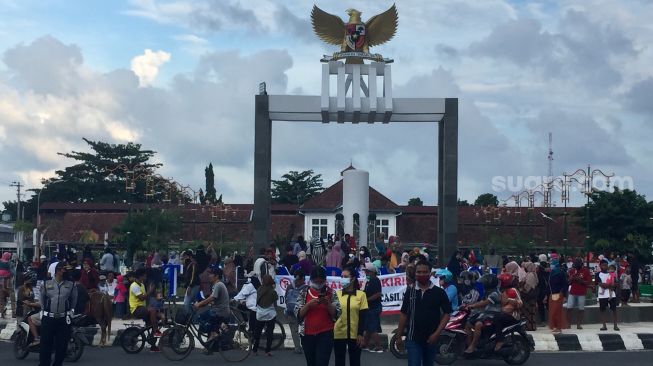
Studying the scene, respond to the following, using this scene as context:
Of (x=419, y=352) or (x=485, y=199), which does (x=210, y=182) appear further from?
(x=419, y=352)

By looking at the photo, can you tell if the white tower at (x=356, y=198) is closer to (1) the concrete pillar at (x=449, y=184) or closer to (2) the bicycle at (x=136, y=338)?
(1) the concrete pillar at (x=449, y=184)

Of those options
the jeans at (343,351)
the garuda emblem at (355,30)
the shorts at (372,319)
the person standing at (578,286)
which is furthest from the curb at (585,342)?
the garuda emblem at (355,30)

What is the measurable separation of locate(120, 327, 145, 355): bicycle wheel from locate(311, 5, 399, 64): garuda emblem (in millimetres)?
14665

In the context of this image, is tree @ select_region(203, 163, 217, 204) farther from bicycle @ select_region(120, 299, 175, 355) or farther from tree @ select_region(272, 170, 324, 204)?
bicycle @ select_region(120, 299, 175, 355)

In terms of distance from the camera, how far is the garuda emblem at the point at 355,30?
30578mm

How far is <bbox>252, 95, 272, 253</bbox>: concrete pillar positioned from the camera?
30.2 m

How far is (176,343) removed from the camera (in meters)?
17.0

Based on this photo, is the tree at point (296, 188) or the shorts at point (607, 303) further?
the tree at point (296, 188)

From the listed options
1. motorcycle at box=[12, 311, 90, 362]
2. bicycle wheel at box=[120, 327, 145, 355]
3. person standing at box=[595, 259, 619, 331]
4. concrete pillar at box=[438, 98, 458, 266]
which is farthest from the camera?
concrete pillar at box=[438, 98, 458, 266]

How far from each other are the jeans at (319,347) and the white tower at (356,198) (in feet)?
89.4

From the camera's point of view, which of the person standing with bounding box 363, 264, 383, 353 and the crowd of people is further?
the person standing with bounding box 363, 264, 383, 353

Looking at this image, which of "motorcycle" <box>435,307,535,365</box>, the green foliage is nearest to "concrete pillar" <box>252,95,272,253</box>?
"motorcycle" <box>435,307,535,365</box>

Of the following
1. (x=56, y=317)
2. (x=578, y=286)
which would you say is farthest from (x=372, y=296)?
(x=578, y=286)

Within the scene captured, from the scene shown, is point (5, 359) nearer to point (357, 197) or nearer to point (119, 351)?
point (119, 351)
